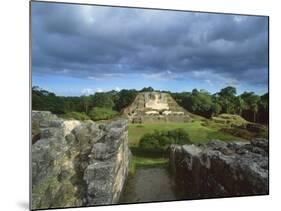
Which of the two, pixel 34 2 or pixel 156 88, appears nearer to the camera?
pixel 34 2

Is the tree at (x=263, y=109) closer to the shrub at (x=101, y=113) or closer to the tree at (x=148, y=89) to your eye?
the tree at (x=148, y=89)

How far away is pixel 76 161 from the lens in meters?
4.02

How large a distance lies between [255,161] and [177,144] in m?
0.87

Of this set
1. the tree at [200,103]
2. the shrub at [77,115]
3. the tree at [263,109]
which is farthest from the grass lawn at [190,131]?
the shrub at [77,115]

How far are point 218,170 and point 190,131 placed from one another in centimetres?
49

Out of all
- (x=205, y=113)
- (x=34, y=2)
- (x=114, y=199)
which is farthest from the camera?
(x=205, y=113)

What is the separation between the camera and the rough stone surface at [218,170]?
4.30 meters

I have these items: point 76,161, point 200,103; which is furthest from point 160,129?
point 76,161

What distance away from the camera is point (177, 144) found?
430cm

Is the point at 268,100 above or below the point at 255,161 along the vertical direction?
above

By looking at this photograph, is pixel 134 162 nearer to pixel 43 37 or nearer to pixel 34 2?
pixel 43 37

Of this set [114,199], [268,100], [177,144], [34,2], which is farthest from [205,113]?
[34,2]

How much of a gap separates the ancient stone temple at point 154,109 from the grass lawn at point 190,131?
52 millimetres

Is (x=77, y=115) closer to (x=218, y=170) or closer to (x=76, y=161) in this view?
(x=76, y=161)
